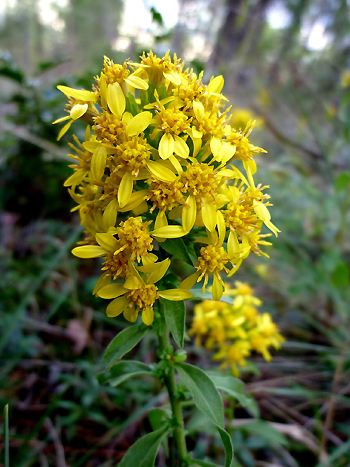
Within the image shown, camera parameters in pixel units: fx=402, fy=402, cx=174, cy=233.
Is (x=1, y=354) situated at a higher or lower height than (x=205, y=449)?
higher

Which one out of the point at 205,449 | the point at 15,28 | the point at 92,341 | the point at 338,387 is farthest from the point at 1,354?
the point at 15,28

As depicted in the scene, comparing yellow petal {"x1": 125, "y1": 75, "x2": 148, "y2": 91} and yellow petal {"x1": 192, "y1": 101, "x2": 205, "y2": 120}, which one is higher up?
yellow petal {"x1": 125, "y1": 75, "x2": 148, "y2": 91}

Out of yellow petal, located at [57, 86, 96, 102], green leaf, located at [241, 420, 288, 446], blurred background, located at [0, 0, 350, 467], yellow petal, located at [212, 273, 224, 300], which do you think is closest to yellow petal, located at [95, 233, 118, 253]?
yellow petal, located at [212, 273, 224, 300]

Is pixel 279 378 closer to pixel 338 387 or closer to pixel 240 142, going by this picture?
pixel 338 387

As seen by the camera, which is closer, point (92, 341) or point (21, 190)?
point (92, 341)

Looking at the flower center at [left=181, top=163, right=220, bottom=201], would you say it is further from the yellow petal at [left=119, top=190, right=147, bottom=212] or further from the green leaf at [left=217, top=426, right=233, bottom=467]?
the green leaf at [left=217, top=426, right=233, bottom=467]

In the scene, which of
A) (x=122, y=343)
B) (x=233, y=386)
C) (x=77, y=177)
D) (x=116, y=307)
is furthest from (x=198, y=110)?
(x=233, y=386)

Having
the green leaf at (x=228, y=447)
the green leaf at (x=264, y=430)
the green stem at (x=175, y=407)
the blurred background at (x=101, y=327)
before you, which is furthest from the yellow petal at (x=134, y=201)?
the green leaf at (x=264, y=430)

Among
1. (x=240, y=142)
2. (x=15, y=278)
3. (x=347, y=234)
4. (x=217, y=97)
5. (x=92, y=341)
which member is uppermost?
(x=347, y=234)
